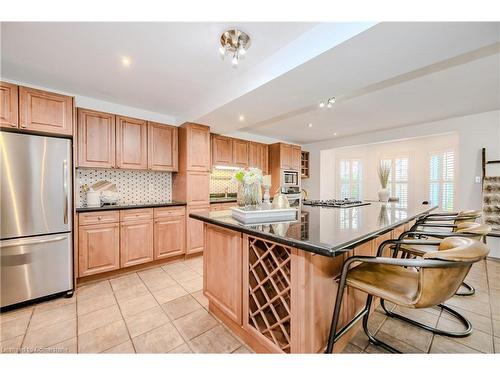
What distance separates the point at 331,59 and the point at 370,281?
1642 millimetres

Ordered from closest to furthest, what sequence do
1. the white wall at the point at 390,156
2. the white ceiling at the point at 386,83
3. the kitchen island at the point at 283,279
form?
the kitchen island at the point at 283,279
the white ceiling at the point at 386,83
the white wall at the point at 390,156

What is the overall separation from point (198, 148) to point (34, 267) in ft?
8.00

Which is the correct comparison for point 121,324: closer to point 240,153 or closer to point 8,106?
point 8,106

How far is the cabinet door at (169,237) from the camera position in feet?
10.4

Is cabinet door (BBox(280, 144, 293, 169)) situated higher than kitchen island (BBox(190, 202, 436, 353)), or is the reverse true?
cabinet door (BBox(280, 144, 293, 169))

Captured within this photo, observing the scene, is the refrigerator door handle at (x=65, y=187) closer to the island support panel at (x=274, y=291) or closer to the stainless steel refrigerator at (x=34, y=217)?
the stainless steel refrigerator at (x=34, y=217)

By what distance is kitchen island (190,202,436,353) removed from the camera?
46.6 inches

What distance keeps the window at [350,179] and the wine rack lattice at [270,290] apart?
6.03 metres

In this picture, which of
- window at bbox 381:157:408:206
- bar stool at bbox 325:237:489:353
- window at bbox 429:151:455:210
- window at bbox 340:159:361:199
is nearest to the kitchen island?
bar stool at bbox 325:237:489:353

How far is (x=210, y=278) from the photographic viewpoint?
1924mm

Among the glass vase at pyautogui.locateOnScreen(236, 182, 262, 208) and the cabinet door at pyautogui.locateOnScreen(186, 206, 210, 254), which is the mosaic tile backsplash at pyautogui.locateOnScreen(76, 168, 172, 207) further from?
the glass vase at pyautogui.locateOnScreen(236, 182, 262, 208)

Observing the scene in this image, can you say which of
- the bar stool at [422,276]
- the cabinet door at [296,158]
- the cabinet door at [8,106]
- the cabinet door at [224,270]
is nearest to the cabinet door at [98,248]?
the cabinet door at [8,106]

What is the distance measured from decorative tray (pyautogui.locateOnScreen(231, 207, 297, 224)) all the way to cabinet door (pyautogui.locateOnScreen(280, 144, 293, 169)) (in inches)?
134
